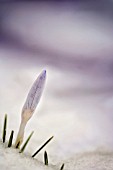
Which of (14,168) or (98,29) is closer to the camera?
(14,168)

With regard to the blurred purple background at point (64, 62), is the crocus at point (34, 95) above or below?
below

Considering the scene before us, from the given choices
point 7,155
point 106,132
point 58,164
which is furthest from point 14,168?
point 106,132

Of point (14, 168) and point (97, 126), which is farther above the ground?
point (97, 126)

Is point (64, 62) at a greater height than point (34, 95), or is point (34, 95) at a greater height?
point (64, 62)

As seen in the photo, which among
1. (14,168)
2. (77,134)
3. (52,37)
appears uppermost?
(52,37)

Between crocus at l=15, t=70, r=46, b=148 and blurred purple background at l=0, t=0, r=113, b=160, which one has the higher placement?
blurred purple background at l=0, t=0, r=113, b=160

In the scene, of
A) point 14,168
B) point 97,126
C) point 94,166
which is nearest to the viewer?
point 14,168

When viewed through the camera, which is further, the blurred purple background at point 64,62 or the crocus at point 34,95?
the blurred purple background at point 64,62

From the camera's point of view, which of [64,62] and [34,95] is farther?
[64,62]

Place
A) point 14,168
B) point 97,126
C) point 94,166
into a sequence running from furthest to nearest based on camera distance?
1. point 97,126
2. point 94,166
3. point 14,168

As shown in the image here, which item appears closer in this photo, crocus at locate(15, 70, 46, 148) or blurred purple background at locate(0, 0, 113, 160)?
crocus at locate(15, 70, 46, 148)

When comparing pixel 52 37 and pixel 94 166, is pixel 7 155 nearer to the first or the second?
pixel 94 166
